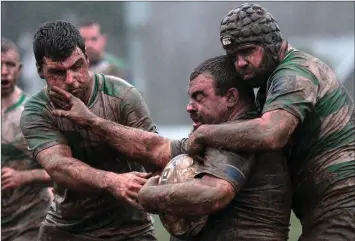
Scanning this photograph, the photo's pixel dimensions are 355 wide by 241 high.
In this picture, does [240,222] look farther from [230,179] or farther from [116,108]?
[116,108]

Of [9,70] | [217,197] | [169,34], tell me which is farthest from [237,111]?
[169,34]

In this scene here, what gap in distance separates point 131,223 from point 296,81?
5.42 feet

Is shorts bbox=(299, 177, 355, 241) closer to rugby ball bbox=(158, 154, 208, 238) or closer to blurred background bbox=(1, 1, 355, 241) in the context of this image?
rugby ball bbox=(158, 154, 208, 238)

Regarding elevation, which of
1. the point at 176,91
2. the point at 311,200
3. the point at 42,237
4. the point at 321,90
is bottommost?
the point at 176,91

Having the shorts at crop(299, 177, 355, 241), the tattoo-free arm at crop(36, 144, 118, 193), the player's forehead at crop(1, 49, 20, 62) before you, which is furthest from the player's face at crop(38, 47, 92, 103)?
the player's forehead at crop(1, 49, 20, 62)

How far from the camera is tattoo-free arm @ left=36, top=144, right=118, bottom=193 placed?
685cm

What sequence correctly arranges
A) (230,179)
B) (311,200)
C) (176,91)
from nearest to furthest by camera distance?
(230,179) → (311,200) → (176,91)

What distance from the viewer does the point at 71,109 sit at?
6.88 meters

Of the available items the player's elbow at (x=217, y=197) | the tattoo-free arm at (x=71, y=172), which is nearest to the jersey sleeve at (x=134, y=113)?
the tattoo-free arm at (x=71, y=172)

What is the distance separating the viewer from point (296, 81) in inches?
248

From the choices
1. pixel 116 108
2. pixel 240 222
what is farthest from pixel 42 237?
pixel 240 222

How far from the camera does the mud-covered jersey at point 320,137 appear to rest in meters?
6.43

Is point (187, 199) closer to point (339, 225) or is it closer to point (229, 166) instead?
point (229, 166)

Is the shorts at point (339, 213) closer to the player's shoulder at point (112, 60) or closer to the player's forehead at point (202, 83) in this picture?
the player's forehead at point (202, 83)
